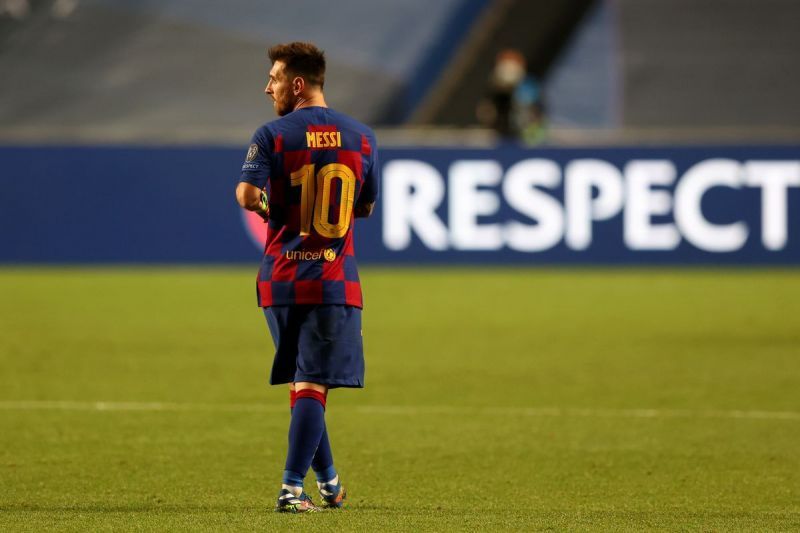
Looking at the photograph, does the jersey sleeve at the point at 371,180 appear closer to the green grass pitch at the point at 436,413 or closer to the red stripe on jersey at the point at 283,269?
the red stripe on jersey at the point at 283,269

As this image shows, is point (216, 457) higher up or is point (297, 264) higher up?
point (297, 264)

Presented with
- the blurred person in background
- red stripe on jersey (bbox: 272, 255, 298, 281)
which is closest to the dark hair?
red stripe on jersey (bbox: 272, 255, 298, 281)

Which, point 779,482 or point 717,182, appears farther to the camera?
point 717,182

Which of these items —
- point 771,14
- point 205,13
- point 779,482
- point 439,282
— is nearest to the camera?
point 779,482

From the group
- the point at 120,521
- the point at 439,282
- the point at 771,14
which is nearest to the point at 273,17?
the point at 771,14

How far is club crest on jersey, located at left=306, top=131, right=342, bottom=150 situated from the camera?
5.77 meters

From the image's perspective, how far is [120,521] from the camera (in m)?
5.71

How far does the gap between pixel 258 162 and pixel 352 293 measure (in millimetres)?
650

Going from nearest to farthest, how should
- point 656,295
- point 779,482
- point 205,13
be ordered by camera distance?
point 779,482 < point 656,295 < point 205,13

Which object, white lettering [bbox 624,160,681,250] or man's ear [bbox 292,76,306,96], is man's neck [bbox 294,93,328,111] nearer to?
man's ear [bbox 292,76,306,96]

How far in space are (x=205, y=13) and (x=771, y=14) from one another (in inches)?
390

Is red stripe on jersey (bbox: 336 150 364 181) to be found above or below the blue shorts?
above

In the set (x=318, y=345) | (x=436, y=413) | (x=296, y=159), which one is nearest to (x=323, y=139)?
(x=296, y=159)

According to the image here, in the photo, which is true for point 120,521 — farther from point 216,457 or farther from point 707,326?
A: point 707,326
